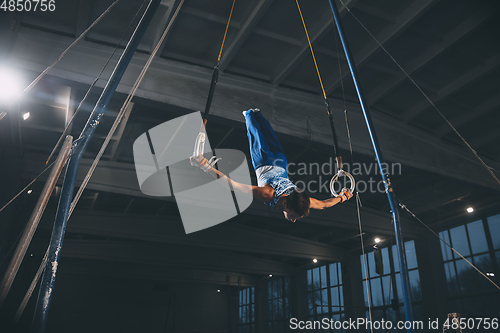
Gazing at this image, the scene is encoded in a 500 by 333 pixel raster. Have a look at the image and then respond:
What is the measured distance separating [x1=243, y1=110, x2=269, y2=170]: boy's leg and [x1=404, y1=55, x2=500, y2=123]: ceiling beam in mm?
5088

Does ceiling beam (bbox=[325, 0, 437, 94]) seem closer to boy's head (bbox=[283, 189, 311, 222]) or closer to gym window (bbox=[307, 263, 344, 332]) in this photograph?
boy's head (bbox=[283, 189, 311, 222])

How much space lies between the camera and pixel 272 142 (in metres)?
5.18

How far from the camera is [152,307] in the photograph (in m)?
23.1

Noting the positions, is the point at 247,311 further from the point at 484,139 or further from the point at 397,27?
the point at 397,27

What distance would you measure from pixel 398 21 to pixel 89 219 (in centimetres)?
1235

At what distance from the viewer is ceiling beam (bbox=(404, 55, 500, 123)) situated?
696 cm

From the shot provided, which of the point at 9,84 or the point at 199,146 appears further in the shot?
the point at 9,84

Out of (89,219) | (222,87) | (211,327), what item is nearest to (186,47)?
(222,87)

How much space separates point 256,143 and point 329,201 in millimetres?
1365

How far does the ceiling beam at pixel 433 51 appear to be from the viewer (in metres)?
6.12

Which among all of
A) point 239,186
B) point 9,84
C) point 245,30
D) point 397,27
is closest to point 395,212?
point 239,186

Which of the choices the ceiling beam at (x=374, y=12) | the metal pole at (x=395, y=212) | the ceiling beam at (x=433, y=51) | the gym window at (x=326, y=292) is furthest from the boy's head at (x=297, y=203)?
the gym window at (x=326, y=292)

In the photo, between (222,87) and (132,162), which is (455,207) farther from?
(132,162)

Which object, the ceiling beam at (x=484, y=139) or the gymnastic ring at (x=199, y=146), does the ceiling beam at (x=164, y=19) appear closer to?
the gymnastic ring at (x=199, y=146)
